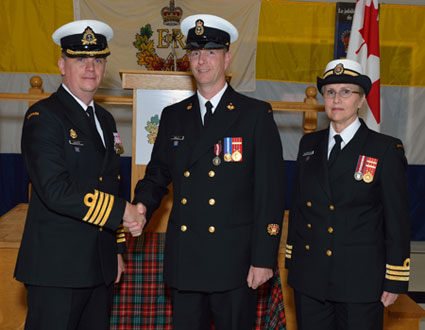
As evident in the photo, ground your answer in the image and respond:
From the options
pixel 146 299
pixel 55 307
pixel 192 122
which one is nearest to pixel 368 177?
pixel 192 122

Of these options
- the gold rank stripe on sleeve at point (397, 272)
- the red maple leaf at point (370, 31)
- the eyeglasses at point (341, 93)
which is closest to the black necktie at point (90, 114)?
the eyeglasses at point (341, 93)

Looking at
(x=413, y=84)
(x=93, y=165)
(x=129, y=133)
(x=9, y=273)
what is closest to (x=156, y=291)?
(x=9, y=273)

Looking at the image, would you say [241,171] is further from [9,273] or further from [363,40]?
[363,40]

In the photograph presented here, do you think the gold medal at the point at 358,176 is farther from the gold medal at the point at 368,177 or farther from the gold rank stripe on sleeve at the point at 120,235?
the gold rank stripe on sleeve at the point at 120,235

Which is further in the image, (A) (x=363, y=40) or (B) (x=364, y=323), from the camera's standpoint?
(A) (x=363, y=40)

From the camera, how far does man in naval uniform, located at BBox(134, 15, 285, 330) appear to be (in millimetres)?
1946

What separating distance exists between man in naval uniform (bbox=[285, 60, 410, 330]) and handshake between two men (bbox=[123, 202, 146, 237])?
2.30ft

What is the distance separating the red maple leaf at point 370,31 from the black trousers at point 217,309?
237 centimetres

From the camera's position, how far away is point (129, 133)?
585cm

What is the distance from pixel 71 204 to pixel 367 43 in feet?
8.94

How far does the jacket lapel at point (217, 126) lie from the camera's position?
1.97 meters

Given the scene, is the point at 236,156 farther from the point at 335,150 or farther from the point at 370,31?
the point at 370,31

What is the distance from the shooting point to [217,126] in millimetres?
1997

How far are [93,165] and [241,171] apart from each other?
1.98 feet
